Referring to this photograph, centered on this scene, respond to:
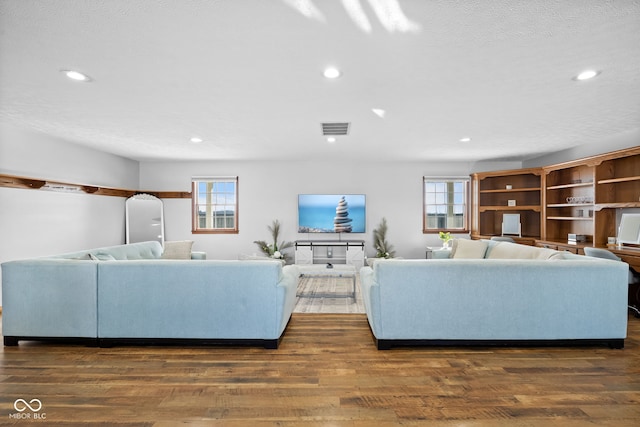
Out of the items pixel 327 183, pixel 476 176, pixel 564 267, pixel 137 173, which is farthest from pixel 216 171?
pixel 564 267

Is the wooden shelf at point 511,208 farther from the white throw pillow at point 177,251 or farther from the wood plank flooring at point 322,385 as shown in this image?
the white throw pillow at point 177,251

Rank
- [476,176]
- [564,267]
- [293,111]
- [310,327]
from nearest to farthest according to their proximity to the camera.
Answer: [564,267] → [310,327] → [293,111] → [476,176]

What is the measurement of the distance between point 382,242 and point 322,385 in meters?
5.15

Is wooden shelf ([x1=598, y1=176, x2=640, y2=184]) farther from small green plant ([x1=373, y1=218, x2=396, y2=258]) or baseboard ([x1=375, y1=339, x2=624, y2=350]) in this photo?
small green plant ([x1=373, y1=218, x2=396, y2=258])

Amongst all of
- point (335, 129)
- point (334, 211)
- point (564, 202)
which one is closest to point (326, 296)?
point (335, 129)

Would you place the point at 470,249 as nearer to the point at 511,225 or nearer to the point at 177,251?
the point at 511,225

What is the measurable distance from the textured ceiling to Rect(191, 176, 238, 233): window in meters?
2.75

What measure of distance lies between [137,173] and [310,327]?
5.68m

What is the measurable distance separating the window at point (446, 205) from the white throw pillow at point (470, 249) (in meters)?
2.09

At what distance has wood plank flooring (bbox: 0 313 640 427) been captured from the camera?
1977 mm

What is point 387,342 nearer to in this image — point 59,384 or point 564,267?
point 564,267

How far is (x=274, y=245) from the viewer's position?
7.24 meters

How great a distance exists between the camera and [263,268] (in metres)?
2.99

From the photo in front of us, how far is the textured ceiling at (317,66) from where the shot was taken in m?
1.96
